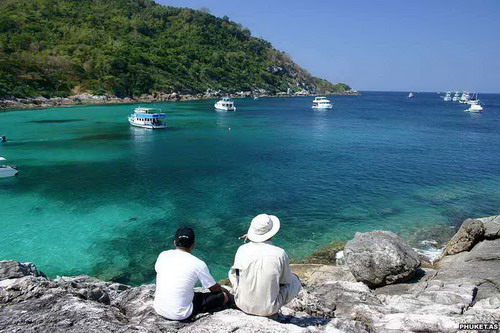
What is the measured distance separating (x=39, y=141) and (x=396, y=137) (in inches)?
2319

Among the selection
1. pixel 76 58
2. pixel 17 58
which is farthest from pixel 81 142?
pixel 76 58

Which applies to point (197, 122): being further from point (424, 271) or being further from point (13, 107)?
point (424, 271)

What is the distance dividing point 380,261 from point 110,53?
135381mm

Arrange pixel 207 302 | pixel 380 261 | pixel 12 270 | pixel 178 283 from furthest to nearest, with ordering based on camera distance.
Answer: pixel 380 261 → pixel 12 270 → pixel 207 302 → pixel 178 283

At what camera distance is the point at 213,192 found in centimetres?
2798

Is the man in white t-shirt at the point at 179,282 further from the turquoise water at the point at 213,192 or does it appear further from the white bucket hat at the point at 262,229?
the turquoise water at the point at 213,192

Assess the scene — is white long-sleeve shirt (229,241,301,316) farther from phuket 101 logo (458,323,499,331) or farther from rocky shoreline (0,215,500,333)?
phuket 101 logo (458,323,499,331)

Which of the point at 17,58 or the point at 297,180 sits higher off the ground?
the point at 17,58

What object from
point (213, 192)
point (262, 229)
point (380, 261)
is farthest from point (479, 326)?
point (213, 192)

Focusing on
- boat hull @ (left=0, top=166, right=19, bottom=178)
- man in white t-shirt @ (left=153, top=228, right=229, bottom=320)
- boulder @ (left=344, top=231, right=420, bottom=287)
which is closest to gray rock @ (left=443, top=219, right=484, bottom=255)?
boulder @ (left=344, top=231, right=420, bottom=287)

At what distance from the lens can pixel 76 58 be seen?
117125 millimetres

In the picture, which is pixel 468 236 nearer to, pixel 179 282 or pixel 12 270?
pixel 179 282

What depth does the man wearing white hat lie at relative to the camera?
538cm

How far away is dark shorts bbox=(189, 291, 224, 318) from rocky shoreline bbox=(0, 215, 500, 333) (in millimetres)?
131
